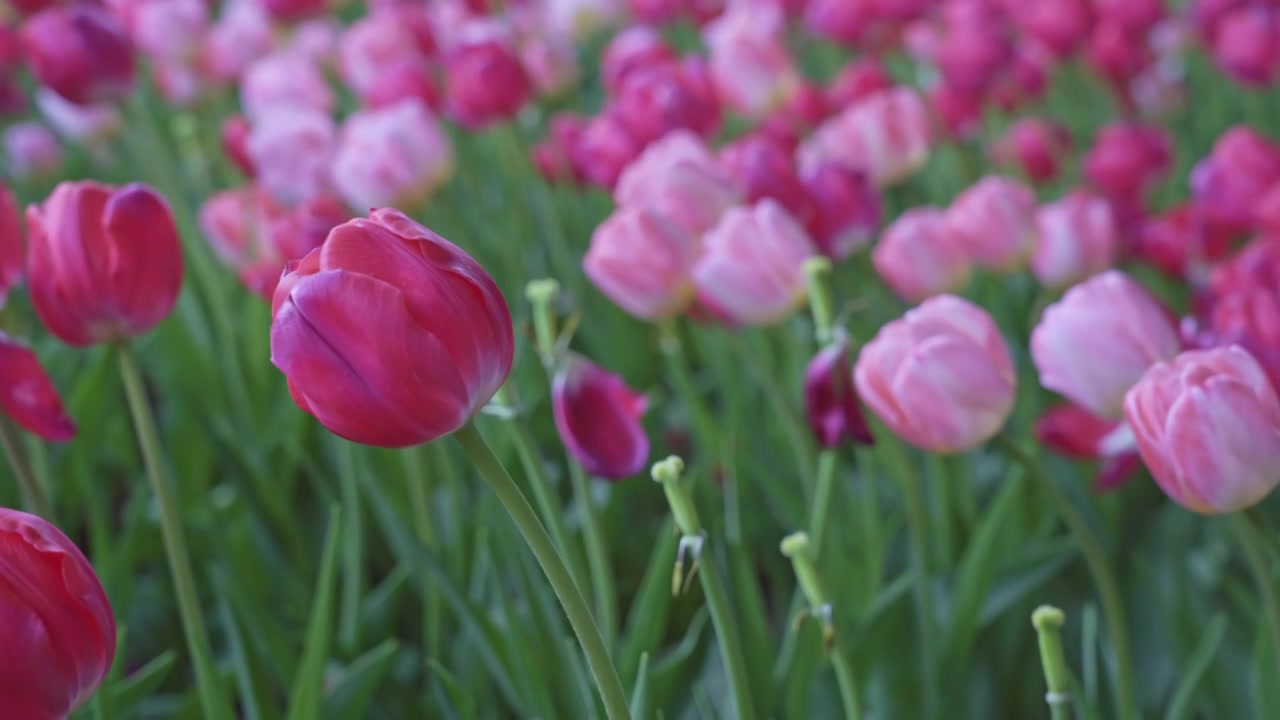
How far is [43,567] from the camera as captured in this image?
0.41 meters

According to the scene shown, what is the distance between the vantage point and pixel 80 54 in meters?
1.08

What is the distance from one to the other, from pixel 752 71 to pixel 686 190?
0.63m

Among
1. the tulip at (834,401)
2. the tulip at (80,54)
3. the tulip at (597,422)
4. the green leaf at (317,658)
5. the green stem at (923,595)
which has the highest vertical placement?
the tulip at (80,54)

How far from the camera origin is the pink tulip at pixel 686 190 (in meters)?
A: 0.81

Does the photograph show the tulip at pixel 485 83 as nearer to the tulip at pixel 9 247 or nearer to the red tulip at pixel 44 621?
the tulip at pixel 9 247

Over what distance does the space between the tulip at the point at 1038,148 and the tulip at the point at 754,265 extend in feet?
2.30

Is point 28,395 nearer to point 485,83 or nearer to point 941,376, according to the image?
point 941,376

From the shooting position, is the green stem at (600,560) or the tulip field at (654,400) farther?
the green stem at (600,560)

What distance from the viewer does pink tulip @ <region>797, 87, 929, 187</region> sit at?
113cm

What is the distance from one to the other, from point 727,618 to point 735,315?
0.29 meters

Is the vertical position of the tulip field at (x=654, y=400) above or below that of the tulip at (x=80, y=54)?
below

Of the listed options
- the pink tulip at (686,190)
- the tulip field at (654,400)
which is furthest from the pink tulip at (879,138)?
the pink tulip at (686,190)

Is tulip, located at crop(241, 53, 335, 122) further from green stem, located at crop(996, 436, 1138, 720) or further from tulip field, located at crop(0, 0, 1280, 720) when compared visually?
green stem, located at crop(996, 436, 1138, 720)

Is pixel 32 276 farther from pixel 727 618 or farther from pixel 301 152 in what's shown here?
pixel 301 152
